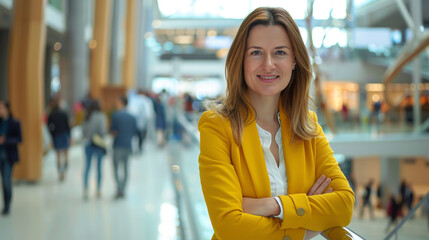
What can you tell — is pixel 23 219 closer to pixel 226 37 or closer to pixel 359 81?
pixel 359 81

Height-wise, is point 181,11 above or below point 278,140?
above

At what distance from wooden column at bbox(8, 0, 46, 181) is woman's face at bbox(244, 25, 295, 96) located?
8.23 m

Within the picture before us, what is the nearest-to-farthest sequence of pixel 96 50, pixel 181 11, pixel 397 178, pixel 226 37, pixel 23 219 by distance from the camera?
1. pixel 23 219
2. pixel 96 50
3. pixel 397 178
4. pixel 181 11
5. pixel 226 37

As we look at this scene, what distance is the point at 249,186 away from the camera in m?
1.75

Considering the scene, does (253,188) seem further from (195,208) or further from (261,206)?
(195,208)

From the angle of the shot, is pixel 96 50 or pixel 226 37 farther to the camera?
pixel 226 37

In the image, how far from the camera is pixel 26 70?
360 inches

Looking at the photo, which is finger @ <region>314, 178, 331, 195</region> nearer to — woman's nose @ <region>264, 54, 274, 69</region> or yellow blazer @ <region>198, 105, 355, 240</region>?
yellow blazer @ <region>198, 105, 355, 240</region>

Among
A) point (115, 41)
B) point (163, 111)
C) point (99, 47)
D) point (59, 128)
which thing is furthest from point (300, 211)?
point (115, 41)

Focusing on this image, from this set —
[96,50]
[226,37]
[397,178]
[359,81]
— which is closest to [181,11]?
[226,37]

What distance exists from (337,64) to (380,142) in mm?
18969

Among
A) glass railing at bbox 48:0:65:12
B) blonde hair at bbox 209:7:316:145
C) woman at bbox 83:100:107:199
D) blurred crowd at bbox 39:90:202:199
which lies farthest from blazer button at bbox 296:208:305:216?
glass railing at bbox 48:0:65:12

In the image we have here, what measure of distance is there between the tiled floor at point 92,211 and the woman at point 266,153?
4.74 meters

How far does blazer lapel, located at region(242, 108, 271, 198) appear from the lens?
171cm
